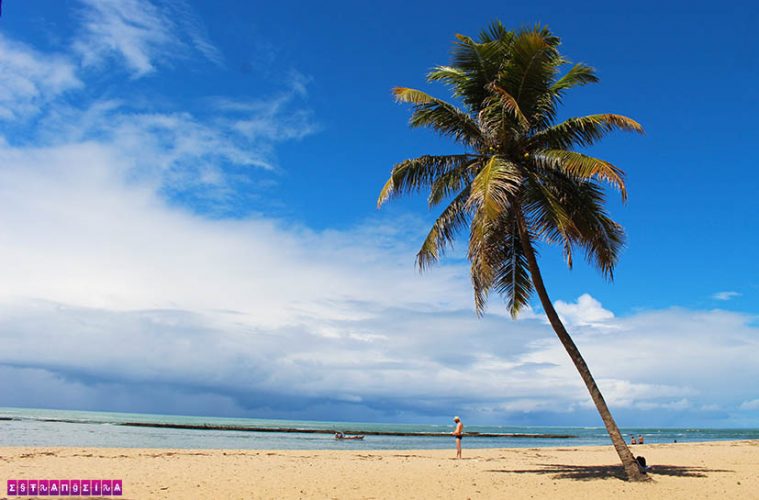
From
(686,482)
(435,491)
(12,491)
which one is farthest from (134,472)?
(686,482)

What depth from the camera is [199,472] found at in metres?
14.9

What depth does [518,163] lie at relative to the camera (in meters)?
14.5

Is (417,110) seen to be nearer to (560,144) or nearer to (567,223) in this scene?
(560,144)

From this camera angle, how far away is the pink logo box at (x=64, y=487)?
10812 millimetres

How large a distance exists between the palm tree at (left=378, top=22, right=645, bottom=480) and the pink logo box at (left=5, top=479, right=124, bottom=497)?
9251 millimetres

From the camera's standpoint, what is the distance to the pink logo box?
35.5 ft

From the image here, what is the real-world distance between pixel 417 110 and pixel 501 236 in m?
4.29

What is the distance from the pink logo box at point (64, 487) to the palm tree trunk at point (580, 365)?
422 inches

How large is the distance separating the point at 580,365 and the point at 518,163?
18.0 feet

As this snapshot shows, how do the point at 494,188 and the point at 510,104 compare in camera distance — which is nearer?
the point at 494,188

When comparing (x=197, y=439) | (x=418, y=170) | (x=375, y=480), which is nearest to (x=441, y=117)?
(x=418, y=170)

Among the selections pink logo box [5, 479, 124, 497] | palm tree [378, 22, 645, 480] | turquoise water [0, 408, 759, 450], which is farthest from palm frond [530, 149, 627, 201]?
turquoise water [0, 408, 759, 450]

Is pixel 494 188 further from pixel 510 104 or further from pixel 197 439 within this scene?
pixel 197 439

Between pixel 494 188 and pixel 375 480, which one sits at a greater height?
pixel 494 188
